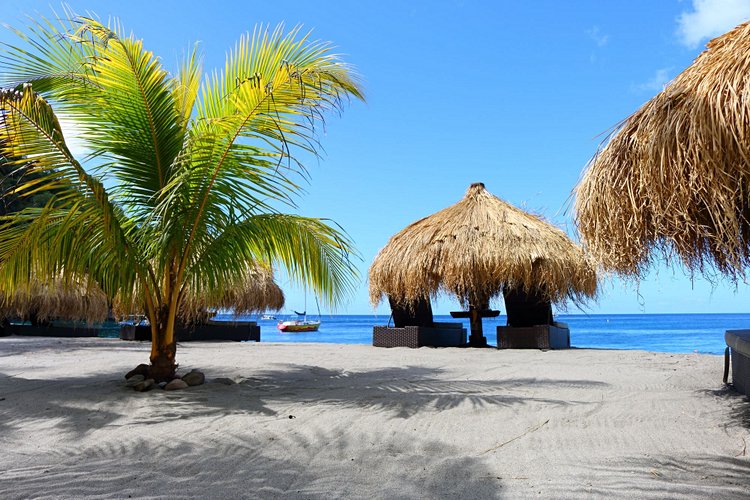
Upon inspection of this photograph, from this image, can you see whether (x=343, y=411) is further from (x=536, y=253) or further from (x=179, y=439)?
(x=536, y=253)

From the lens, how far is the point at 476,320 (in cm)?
1182

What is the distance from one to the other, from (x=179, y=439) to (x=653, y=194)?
302 centimetres

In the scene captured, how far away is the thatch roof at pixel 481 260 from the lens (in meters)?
10.1

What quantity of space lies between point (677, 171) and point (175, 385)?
4.16m

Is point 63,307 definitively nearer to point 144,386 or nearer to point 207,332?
point 207,332

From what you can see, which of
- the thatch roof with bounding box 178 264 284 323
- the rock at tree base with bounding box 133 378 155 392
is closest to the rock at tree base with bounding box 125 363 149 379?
the rock at tree base with bounding box 133 378 155 392

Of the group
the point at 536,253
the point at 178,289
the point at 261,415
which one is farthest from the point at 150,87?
the point at 536,253

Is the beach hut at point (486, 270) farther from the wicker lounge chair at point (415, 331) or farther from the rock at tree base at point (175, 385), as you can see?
the rock at tree base at point (175, 385)

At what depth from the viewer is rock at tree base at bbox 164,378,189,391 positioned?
4762mm

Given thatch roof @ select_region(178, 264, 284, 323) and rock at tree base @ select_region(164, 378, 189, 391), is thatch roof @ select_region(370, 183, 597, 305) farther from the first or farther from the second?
rock at tree base @ select_region(164, 378, 189, 391)

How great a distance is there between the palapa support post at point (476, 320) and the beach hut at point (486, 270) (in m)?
0.02

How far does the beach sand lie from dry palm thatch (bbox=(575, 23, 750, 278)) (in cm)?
109

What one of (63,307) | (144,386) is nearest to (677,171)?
(144,386)

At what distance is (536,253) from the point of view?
1007cm
